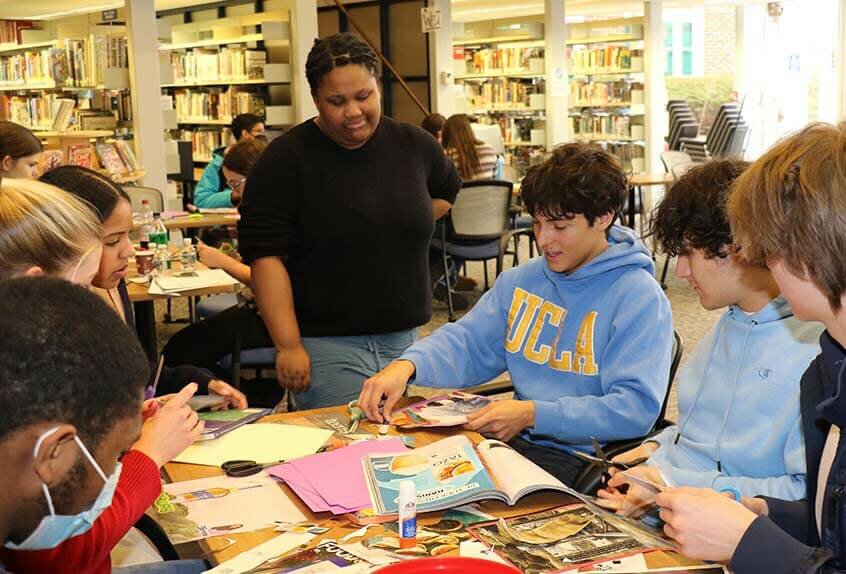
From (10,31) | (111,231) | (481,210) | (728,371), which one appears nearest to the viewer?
(728,371)

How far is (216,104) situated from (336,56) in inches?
308

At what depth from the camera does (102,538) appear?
5.01 feet

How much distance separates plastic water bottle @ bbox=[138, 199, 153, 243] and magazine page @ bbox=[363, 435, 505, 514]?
3246 millimetres

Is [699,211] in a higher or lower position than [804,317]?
higher

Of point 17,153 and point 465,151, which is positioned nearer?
point 17,153

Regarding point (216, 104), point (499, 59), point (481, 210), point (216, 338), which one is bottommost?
point (216, 338)

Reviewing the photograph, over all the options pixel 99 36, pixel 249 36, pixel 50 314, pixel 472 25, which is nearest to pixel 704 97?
pixel 472 25

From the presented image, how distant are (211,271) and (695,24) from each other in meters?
16.8

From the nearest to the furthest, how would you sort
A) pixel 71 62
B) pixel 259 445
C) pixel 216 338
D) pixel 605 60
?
pixel 259 445, pixel 216 338, pixel 71 62, pixel 605 60

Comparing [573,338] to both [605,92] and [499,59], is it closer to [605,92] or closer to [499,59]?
[499,59]

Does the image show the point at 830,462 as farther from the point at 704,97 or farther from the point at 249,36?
the point at 704,97

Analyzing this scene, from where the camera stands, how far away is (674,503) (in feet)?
5.16

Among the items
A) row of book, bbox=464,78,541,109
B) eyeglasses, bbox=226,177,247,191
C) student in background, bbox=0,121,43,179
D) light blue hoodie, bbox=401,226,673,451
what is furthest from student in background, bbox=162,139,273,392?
row of book, bbox=464,78,541,109

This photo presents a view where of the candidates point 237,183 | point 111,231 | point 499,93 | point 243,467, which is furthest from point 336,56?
point 499,93
